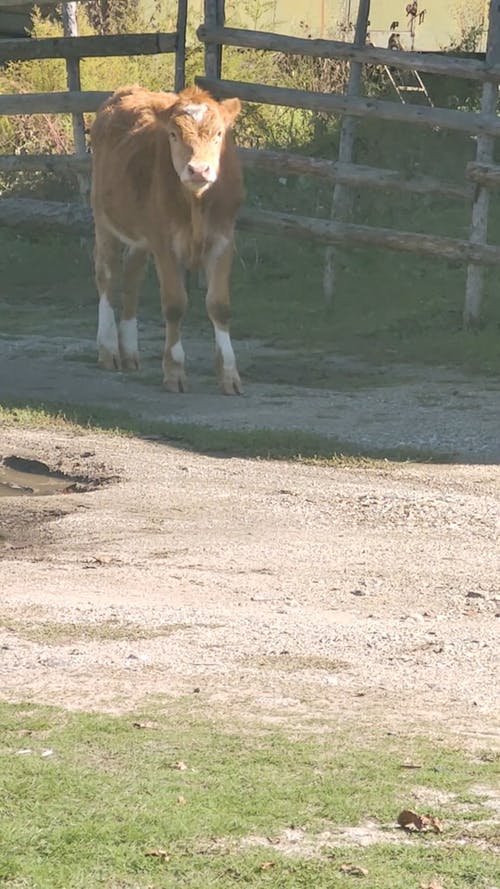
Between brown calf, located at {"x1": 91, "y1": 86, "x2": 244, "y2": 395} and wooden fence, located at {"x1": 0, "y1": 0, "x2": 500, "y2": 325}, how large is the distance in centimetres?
203

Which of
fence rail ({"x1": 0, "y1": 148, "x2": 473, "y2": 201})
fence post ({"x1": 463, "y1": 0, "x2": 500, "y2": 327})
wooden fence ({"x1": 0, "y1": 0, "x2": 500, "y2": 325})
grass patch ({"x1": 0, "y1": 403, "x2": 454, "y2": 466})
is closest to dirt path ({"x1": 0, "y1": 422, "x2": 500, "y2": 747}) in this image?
grass patch ({"x1": 0, "y1": 403, "x2": 454, "y2": 466})

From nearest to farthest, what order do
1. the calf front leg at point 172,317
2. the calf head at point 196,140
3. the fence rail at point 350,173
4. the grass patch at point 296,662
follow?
the grass patch at point 296,662 → the calf head at point 196,140 → the calf front leg at point 172,317 → the fence rail at point 350,173

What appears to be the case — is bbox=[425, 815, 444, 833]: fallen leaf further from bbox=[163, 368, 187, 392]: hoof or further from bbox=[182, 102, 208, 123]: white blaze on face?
bbox=[182, 102, 208, 123]: white blaze on face

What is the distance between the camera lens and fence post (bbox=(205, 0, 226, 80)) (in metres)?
16.9

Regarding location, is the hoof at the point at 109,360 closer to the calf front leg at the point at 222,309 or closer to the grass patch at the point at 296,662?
the calf front leg at the point at 222,309

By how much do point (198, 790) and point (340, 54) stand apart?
11737 mm

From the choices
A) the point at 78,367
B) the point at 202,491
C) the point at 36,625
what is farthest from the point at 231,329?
the point at 36,625

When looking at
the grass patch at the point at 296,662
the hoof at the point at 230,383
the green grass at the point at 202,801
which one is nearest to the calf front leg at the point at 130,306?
the hoof at the point at 230,383

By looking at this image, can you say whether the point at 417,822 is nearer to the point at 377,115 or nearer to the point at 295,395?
the point at 295,395

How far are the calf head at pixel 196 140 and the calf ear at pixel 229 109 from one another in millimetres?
206

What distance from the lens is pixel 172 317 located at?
13469mm

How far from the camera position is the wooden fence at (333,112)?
15.2m

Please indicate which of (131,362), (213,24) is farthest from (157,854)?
(213,24)

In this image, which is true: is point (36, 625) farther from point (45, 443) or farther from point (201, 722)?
point (45, 443)
